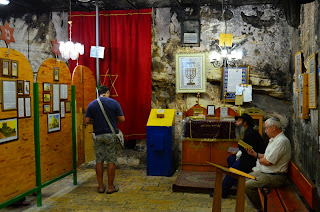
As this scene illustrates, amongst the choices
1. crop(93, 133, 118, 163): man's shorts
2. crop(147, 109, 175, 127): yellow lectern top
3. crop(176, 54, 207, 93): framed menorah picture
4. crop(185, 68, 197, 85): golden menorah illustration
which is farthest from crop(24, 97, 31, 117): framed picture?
crop(185, 68, 197, 85): golden menorah illustration

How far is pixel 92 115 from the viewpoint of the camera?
16.1 feet

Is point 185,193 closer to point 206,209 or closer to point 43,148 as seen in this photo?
point 206,209

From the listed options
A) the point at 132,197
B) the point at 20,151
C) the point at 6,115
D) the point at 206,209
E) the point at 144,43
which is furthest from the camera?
the point at 144,43

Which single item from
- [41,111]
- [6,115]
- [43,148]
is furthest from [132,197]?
[6,115]

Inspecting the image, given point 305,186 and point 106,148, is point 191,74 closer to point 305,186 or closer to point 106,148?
point 106,148

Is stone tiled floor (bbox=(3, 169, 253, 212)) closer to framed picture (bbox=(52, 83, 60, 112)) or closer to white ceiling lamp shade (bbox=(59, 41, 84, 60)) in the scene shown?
framed picture (bbox=(52, 83, 60, 112))

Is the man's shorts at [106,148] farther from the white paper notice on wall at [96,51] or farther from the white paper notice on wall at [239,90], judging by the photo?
the white paper notice on wall at [239,90]

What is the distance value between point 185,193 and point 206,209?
28.4 inches

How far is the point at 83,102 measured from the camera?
5.88m

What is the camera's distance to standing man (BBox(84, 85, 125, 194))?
4.84 meters

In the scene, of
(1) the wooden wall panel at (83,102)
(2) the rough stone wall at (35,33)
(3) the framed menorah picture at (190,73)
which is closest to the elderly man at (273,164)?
(3) the framed menorah picture at (190,73)

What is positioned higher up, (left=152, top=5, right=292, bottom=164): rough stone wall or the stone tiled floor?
(left=152, top=5, right=292, bottom=164): rough stone wall

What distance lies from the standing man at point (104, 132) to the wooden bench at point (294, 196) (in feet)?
7.76

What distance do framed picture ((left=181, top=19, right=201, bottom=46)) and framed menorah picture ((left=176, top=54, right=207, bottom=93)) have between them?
27cm
